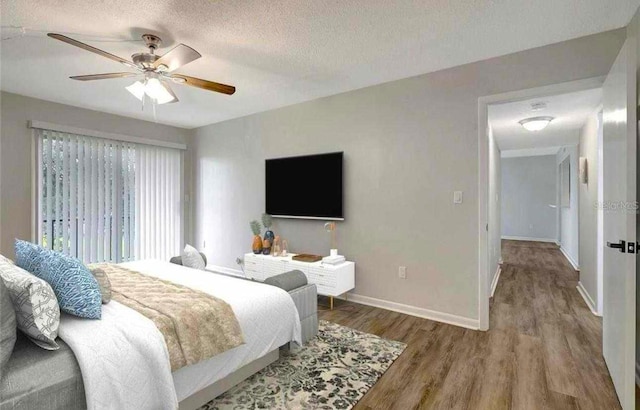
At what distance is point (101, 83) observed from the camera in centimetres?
346

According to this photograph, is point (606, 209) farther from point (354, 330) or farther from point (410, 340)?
point (354, 330)

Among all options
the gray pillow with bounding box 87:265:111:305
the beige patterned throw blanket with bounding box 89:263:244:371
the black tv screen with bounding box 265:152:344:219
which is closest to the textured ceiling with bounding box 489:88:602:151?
the black tv screen with bounding box 265:152:344:219

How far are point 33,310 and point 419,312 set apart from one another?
3.01 m

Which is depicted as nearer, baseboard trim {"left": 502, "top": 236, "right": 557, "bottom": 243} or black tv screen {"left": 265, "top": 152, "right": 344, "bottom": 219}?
black tv screen {"left": 265, "top": 152, "right": 344, "bottom": 219}

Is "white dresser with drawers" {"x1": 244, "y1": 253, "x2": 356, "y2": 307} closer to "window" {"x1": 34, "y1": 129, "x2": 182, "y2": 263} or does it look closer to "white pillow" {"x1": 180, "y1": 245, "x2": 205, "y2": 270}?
"white pillow" {"x1": 180, "y1": 245, "x2": 205, "y2": 270}

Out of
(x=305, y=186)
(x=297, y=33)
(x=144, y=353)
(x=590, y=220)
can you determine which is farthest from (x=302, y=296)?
(x=590, y=220)

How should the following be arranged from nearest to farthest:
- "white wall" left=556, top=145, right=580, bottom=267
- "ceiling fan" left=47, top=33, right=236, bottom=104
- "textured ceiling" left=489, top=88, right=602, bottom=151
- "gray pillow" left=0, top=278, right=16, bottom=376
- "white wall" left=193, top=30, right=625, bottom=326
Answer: "gray pillow" left=0, top=278, right=16, bottom=376 < "ceiling fan" left=47, top=33, right=236, bottom=104 < "white wall" left=193, top=30, right=625, bottom=326 < "textured ceiling" left=489, top=88, right=602, bottom=151 < "white wall" left=556, top=145, right=580, bottom=267

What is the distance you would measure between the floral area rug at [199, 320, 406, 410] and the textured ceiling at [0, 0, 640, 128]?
8.12ft

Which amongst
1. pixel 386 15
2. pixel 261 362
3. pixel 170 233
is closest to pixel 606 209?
pixel 386 15

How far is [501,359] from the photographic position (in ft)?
7.68

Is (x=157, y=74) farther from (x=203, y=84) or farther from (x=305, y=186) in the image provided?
(x=305, y=186)

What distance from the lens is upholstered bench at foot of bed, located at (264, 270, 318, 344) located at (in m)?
2.35

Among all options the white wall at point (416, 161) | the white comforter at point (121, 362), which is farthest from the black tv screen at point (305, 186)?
the white comforter at point (121, 362)

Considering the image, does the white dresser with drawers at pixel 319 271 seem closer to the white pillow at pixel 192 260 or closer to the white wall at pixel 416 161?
the white wall at pixel 416 161
